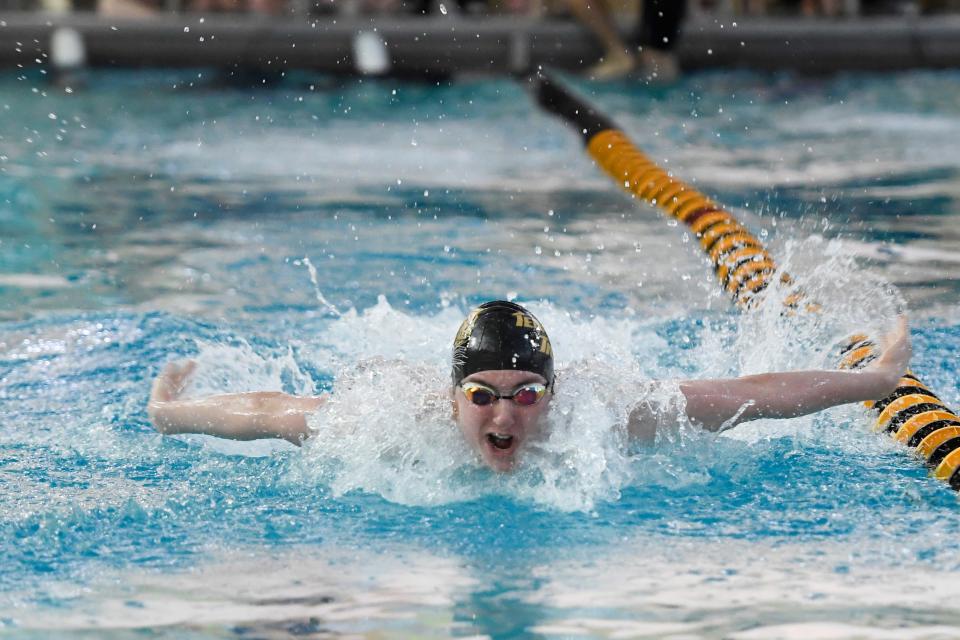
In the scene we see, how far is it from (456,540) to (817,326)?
150cm

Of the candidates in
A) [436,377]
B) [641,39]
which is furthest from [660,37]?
[436,377]

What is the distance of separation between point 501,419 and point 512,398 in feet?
0.18

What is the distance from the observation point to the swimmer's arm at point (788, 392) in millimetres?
3227

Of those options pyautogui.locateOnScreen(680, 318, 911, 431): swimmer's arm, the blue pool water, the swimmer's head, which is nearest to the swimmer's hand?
the blue pool water

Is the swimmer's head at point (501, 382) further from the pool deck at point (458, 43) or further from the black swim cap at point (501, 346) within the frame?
the pool deck at point (458, 43)

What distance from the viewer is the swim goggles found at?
310cm

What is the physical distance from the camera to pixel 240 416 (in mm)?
3309

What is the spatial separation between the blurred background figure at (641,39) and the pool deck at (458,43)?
131mm

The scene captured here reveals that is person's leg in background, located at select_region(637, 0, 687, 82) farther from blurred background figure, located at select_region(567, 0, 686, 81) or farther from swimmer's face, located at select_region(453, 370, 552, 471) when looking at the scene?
swimmer's face, located at select_region(453, 370, 552, 471)

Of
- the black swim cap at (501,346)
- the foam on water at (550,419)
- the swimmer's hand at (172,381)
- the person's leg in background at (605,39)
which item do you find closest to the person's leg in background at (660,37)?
the person's leg in background at (605,39)

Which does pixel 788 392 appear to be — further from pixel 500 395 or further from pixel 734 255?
pixel 734 255

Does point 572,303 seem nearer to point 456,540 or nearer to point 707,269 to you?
point 707,269

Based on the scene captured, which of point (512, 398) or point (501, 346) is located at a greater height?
point (501, 346)

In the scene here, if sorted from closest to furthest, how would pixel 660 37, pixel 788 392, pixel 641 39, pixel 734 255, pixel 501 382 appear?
pixel 501 382
pixel 788 392
pixel 734 255
pixel 660 37
pixel 641 39
